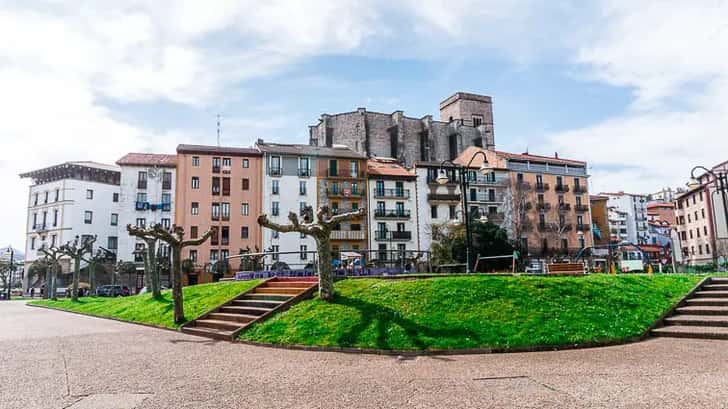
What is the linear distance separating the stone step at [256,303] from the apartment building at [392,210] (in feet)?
129

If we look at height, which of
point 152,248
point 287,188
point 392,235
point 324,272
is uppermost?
point 287,188

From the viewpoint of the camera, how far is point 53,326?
17969 mm

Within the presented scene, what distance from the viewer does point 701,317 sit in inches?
503

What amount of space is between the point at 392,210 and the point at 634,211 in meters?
72.7

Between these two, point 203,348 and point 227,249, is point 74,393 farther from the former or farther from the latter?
point 227,249

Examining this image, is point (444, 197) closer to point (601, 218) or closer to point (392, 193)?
point (392, 193)

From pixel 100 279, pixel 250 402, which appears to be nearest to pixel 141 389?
pixel 250 402

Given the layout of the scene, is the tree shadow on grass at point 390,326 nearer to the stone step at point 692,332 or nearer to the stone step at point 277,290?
the stone step at point 277,290

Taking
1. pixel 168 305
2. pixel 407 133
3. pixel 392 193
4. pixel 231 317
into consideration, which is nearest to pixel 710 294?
pixel 231 317

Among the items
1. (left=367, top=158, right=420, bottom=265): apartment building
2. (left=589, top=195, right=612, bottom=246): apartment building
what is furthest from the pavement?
(left=589, top=195, right=612, bottom=246): apartment building

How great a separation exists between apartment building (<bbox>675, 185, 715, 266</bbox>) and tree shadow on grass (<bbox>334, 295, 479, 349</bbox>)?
67.2 meters

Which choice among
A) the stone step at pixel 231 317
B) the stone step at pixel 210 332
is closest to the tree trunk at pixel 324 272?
the stone step at pixel 231 317

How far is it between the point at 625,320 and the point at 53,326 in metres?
19.3

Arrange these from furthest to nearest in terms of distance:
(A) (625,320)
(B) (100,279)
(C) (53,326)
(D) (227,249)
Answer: (B) (100,279) → (D) (227,249) → (C) (53,326) → (A) (625,320)
